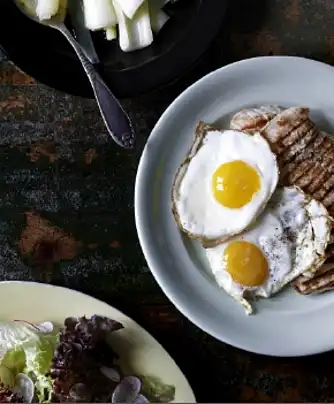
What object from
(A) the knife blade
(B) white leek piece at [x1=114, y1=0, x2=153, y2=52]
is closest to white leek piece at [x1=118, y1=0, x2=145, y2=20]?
(B) white leek piece at [x1=114, y1=0, x2=153, y2=52]

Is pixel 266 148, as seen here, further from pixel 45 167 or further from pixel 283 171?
pixel 45 167

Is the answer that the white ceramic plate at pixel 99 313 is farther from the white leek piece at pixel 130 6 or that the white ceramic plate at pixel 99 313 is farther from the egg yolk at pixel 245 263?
the white leek piece at pixel 130 6

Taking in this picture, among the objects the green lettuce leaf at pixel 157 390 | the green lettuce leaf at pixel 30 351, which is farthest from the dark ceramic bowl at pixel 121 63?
the green lettuce leaf at pixel 157 390

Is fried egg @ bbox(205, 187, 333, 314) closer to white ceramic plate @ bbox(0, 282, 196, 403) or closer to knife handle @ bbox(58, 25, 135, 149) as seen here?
white ceramic plate @ bbox(0, 282, 196, 403)

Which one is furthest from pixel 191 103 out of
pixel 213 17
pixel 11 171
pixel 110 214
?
pixel 11 171

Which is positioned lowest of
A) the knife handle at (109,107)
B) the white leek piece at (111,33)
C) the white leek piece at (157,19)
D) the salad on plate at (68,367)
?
the salad on plate at (68,367)

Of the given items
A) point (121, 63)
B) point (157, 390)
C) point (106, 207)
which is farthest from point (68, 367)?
point (121, 63)
